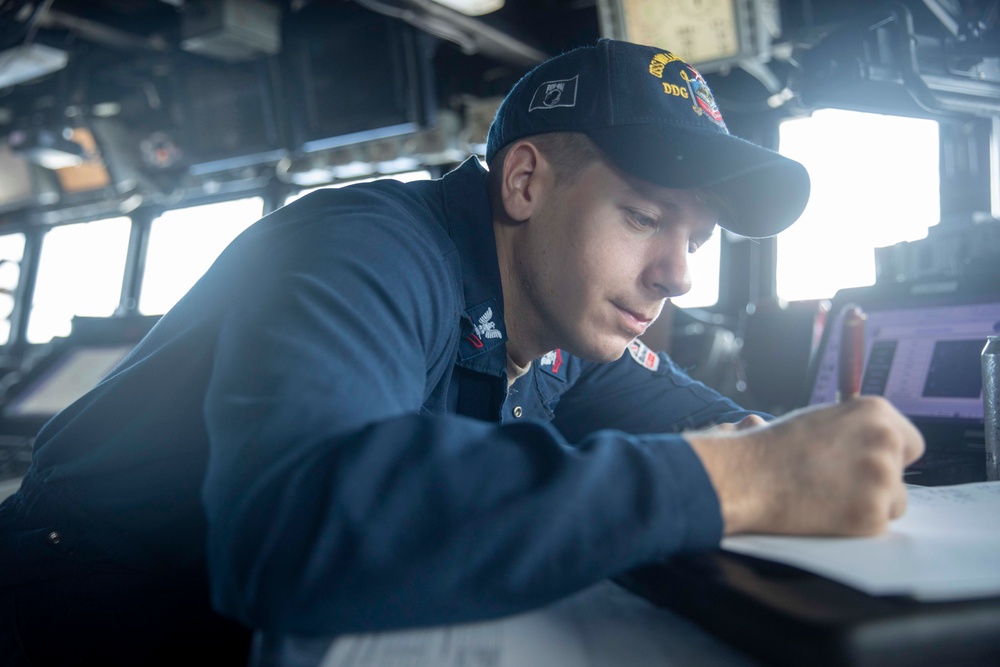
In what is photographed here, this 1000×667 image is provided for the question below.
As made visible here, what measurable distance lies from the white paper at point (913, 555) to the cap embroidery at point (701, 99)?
483mm

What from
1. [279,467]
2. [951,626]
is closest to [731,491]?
[951,626]

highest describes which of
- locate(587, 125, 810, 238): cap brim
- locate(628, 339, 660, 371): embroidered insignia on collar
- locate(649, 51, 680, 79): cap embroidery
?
locate(649, 51, 680, 79): cap embroidery

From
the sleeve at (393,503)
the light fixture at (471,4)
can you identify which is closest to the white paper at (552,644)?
the sleeve at (393,503)

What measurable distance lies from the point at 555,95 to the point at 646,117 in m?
0.14

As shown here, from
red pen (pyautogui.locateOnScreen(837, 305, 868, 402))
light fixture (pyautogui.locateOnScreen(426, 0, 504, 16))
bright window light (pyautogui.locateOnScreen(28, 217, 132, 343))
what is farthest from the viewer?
bright window light (pyautogui.locateOnScreen(28, 217, 132, 343))

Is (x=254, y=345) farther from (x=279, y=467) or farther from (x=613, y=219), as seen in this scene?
(x=613, y=219)

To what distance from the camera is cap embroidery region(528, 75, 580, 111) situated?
906 mm

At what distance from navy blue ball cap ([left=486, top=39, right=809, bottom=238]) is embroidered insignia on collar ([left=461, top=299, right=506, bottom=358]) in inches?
9.4

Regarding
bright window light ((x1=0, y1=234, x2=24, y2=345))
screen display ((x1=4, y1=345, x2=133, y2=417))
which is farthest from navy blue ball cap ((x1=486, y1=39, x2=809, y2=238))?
bright window light ((x1=0, y1=234, x2=24, y2=345))

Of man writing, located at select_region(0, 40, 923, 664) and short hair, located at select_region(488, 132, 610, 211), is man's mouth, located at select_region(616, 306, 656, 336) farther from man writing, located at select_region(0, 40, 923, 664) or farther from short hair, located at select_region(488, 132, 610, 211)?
short hair, located at select_region(488, 132, 610, 211)

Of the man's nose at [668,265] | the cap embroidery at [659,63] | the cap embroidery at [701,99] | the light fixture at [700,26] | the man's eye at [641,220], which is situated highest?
the light fixture at [700,26]

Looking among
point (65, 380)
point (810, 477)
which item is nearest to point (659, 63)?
point (810, 477)

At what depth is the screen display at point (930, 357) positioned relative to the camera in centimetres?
118

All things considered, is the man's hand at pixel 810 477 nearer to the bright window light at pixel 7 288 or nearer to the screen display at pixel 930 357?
the screen display at pixel 930 357
